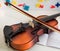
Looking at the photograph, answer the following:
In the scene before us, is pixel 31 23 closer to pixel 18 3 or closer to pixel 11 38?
pixel 11 38

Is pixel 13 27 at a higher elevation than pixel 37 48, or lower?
higher

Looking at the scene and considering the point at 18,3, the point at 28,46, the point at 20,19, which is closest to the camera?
the point at 28,46

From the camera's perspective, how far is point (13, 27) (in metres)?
1.11

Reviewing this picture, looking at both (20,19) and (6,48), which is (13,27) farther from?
(20,19)

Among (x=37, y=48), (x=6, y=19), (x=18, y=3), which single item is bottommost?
(x=37, y=48)

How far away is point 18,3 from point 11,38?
542 millimetres

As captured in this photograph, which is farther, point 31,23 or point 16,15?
point 16,15

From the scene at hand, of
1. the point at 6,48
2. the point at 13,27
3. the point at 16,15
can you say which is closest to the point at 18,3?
the point at 16,15

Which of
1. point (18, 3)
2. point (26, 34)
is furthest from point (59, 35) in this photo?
point (18, 3)

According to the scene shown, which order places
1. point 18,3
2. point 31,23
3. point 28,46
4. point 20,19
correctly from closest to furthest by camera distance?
point 28,46
point 31,23
point 20,19
point 18,3

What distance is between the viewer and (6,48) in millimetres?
1061

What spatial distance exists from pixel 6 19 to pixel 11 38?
399 millimetres

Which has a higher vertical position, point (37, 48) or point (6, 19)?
point (6, 19)

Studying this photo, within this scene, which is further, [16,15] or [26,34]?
[16,15]
